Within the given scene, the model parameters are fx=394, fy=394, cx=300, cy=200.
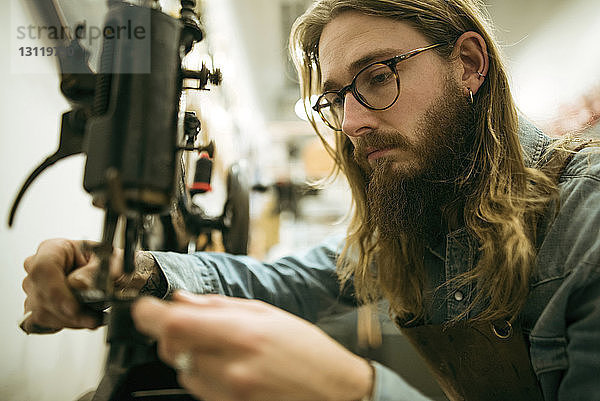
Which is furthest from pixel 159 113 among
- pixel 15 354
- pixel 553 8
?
pixel 553 8

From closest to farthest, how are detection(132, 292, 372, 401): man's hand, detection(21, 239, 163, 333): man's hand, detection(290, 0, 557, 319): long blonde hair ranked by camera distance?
detection(132, 292, 372, 401): man's hand → detection(21, 239, 163, 333): man's hand → detection(290, 0, 557, 319): long blonde hair

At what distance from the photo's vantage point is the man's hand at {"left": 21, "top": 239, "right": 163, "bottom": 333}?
1.67ft

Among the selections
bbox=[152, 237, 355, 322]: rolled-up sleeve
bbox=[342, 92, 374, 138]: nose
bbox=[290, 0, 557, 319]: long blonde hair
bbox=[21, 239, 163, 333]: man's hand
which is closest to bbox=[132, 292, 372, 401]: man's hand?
bbox=[21, 239, 163, 333]: man's hand

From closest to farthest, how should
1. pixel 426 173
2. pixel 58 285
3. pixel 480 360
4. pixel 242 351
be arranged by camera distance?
pixel 242 351, pixel 58 285, pixel 480 360, pixel 426 173

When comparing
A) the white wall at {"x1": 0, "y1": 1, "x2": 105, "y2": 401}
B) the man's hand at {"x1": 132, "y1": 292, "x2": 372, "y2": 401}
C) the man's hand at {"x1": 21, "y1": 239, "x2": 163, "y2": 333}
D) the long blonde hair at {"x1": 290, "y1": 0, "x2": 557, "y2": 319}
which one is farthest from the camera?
the long blonde hair at {"x1": 290, "y1": 0, "x2": 557, "y2": 319}

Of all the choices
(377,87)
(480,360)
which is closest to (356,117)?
(377,87)

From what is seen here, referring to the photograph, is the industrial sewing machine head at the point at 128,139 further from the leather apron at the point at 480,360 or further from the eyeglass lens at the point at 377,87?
the leather apron at the point at 480,360

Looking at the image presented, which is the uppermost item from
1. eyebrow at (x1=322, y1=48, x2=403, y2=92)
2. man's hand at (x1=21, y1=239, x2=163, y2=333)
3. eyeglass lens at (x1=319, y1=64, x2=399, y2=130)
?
eyebrow at (x1=322, y1=48, x2=403, y2=92)

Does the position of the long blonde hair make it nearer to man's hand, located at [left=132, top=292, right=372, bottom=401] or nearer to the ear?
the ear

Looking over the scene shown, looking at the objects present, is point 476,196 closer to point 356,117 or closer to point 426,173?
point 426,173

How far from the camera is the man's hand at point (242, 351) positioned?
324mm

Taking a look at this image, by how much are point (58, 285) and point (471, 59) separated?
99 centimetres

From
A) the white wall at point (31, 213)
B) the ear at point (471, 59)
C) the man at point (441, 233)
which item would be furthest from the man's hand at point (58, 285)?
the ear at point (471, 59)

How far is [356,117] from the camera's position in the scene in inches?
35.8
